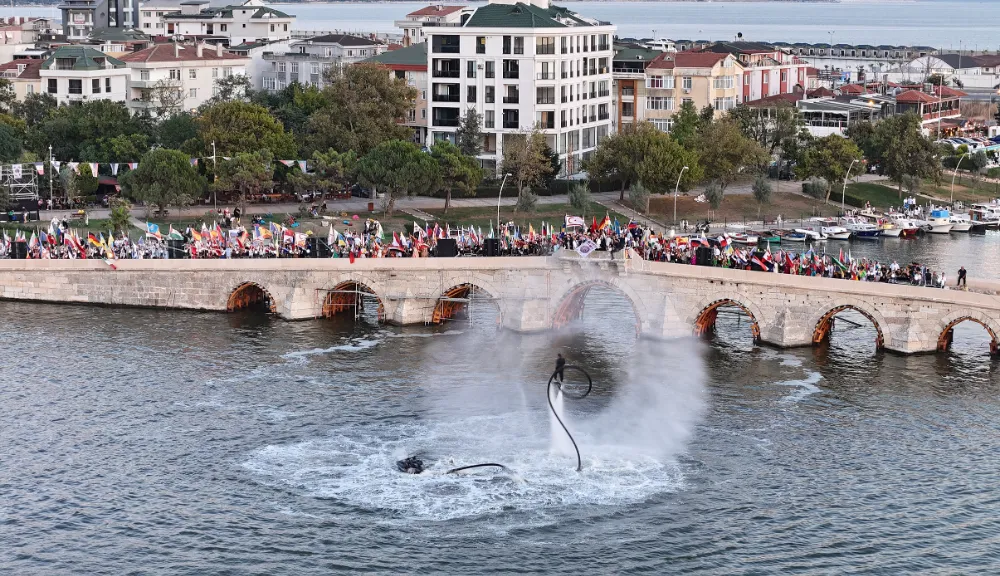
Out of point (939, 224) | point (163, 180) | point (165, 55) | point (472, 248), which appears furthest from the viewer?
point (165, 55)

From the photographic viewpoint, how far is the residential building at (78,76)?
585ft

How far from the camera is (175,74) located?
188 meters

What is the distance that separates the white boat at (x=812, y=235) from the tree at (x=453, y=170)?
108ft

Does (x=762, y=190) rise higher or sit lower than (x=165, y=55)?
lower

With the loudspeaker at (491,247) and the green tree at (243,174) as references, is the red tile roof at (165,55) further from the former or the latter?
the loudspeaker at (491,247)

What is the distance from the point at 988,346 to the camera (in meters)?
101

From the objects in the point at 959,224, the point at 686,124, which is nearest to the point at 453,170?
the point at 686,124

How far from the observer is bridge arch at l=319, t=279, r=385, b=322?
109125 mm

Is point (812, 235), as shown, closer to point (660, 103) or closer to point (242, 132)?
point (660, 103)

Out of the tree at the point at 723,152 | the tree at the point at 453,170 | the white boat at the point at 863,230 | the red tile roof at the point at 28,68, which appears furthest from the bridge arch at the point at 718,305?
the red tile roof at the point at 28,68

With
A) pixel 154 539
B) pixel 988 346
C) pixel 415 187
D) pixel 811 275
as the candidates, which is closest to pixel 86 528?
pixel 154 539

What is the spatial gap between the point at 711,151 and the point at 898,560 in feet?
→ 317

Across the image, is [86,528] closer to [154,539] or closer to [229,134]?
[154,539]

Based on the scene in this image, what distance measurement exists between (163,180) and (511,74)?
44.6 metres
